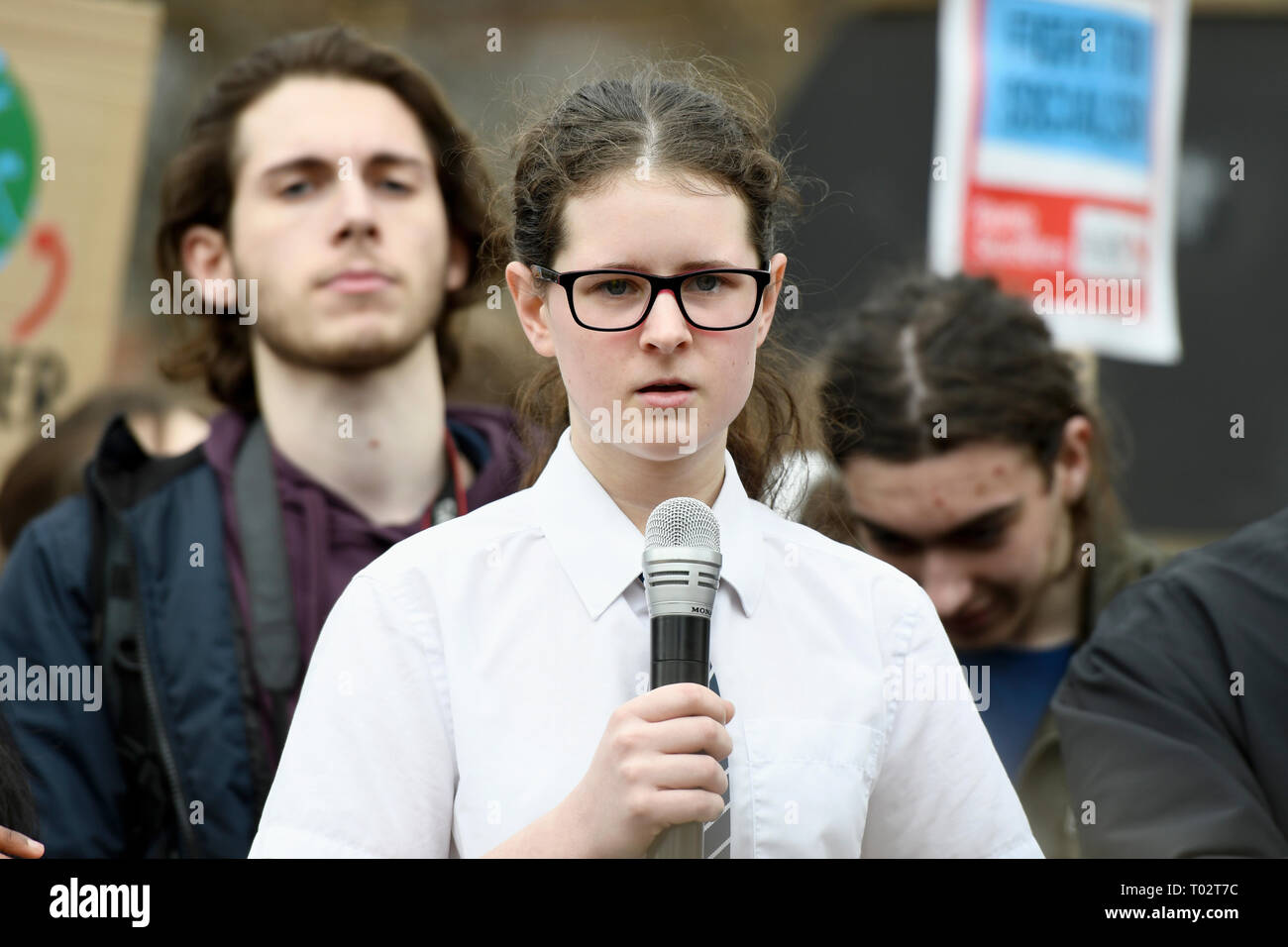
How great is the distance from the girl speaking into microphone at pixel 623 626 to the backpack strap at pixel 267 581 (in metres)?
0.88

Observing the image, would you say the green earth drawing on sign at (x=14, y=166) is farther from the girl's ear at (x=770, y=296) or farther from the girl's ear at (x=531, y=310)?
the girl's ear at (x=770, y=296)

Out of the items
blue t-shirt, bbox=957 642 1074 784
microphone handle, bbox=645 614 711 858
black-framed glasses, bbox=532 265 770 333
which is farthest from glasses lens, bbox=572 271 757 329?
blue t-shirt, bbox=957 642 1074 784

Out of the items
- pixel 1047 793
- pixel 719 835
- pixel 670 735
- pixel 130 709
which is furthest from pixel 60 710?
pixel 1047 793

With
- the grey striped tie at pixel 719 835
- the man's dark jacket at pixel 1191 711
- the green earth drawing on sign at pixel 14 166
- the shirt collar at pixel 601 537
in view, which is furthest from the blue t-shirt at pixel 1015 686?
the green earth drawing on sign at pixel 14 166

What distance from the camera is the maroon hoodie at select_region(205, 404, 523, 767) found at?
9.29 feet

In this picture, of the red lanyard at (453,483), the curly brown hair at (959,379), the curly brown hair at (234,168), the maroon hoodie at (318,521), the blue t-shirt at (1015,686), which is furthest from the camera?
the curly brown hair at (959,379)

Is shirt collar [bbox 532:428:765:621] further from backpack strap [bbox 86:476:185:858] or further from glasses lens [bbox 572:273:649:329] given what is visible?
backpack strap [bbox 86:476:185:858]

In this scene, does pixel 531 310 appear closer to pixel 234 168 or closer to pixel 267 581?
pixel 267 581

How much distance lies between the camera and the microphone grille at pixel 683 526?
1.76 metres

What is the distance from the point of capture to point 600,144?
196 centimetres

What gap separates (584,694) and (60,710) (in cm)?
120

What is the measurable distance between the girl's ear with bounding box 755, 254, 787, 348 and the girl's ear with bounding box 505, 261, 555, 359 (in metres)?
0.25
